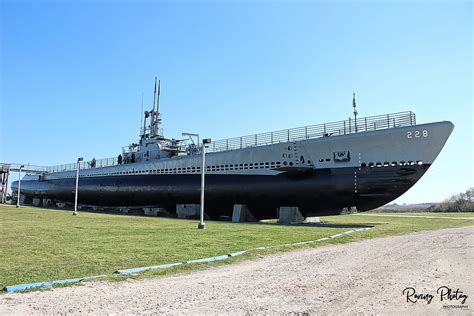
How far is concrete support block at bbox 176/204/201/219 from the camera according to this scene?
1179 inches

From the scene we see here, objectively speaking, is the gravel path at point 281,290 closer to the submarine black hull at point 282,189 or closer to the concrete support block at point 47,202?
the submarine black hull at point 282,189

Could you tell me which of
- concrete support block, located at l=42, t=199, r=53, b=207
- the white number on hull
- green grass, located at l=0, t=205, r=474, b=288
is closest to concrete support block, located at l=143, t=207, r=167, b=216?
green grass, located at l=0, t=205, r=474, b=288

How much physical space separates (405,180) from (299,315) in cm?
1877

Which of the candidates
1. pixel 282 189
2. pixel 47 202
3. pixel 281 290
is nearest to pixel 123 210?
pixel 282 189

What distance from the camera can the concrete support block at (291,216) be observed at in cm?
2500

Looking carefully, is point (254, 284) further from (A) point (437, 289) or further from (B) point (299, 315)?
(A) point (437, 289)

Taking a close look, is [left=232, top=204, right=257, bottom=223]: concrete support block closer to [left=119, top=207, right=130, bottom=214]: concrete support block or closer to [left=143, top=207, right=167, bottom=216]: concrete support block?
[left=143, top=207, right=167, bottom=216]: concrete support block

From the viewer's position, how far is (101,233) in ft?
47.6

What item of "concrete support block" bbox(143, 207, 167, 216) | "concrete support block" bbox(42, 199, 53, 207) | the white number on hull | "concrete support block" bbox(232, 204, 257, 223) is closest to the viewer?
the white number on hull

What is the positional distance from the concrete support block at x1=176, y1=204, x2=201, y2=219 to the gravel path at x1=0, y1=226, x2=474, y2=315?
20.6m

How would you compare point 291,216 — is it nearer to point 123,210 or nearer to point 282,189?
point 282,189

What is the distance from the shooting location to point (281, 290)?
6.47 meters

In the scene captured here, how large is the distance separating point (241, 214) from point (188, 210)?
18.5 feet

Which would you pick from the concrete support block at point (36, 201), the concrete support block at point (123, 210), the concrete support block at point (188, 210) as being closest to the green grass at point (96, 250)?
the concrete support block at point (188, 210)
